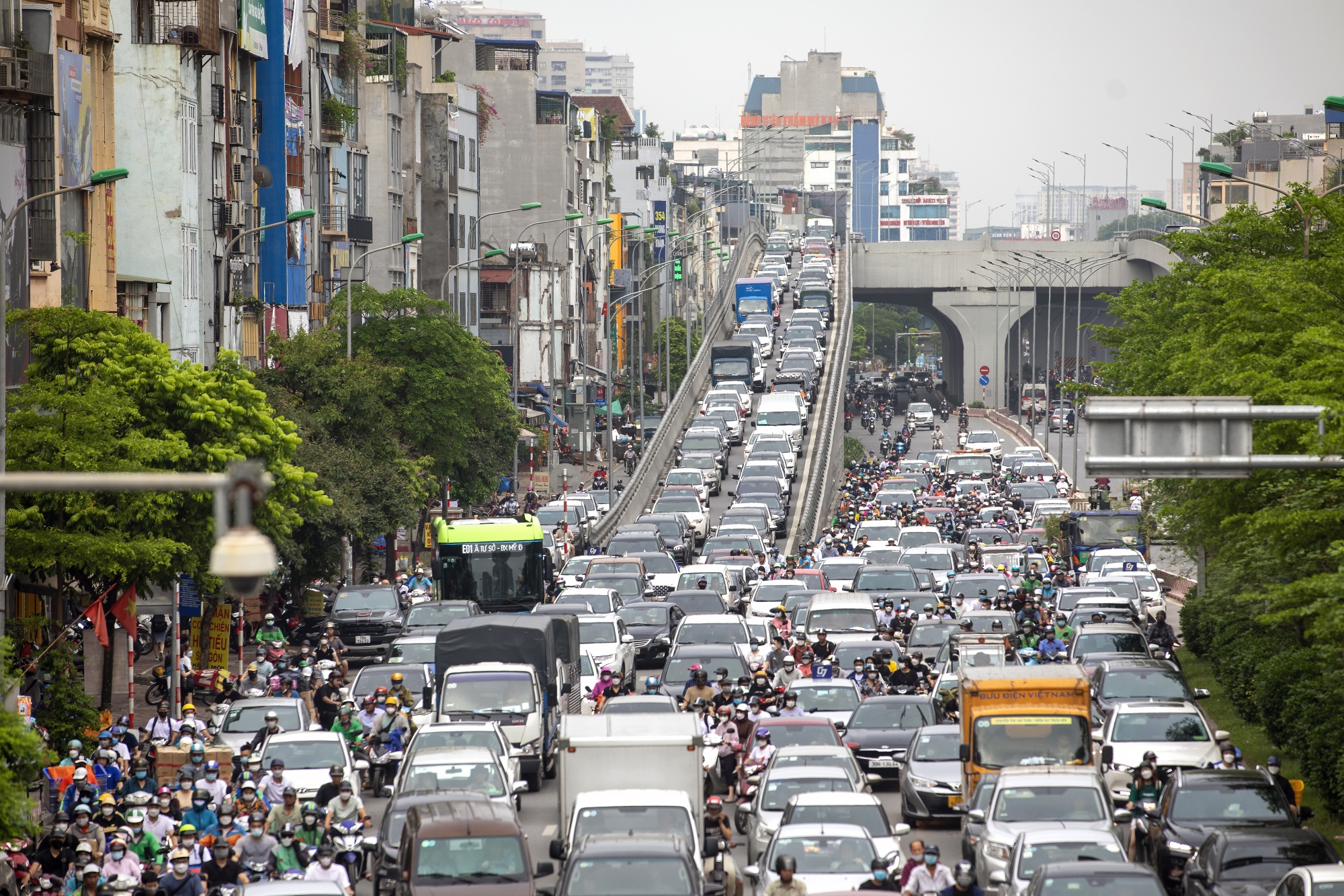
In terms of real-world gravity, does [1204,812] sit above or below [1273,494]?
below

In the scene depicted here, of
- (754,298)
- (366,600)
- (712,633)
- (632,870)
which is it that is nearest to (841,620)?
(712,633)

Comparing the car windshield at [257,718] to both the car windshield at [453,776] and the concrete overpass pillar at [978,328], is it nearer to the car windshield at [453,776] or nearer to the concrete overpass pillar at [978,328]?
the car windshield at [453,776]

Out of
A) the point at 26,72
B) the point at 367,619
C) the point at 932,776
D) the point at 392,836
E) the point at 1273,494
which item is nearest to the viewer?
the point at 392,836

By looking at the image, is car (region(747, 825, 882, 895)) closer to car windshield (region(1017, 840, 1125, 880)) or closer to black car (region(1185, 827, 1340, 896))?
car windshield (region(1017, 840, 1125, 880))

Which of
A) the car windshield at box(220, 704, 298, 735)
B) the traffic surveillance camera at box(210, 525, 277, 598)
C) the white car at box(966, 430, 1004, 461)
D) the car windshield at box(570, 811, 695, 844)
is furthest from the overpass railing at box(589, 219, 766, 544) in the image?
the traffic surveillance camera at box(210, 525, 277, 598)

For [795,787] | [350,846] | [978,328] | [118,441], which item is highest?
[978,328]

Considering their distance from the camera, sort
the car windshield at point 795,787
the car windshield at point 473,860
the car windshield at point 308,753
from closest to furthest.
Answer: the car windshield at point 473,860, the car windshield at point 795,787, the car windshield at point 308,753

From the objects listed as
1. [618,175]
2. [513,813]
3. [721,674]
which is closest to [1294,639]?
[721,674]

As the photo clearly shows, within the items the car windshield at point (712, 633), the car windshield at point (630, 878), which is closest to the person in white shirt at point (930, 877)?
the car windshield at point (630, 878)

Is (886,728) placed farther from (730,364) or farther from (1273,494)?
(730,364)
